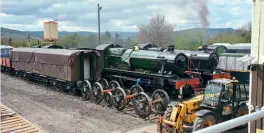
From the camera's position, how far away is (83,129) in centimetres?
1021

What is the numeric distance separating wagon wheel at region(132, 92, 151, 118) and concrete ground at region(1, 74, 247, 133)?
0.26 metres

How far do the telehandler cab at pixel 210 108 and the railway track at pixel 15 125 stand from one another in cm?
420

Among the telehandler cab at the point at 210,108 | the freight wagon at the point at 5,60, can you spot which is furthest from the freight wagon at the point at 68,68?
the freight wagon at the point at 5,60

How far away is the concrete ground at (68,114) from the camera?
10.3m

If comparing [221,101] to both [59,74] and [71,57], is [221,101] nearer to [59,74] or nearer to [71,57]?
[71,57]

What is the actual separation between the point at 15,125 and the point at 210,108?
6.57 metres

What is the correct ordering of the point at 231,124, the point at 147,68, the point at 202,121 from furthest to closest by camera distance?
1. the point at 147,68
2. the point at 202,121
3. the point at 231,124

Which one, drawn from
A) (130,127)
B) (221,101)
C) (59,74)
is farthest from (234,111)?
(59,74)

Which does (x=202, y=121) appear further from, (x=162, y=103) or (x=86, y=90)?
(x=86, y=90)

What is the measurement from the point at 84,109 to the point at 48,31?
24.6 metres

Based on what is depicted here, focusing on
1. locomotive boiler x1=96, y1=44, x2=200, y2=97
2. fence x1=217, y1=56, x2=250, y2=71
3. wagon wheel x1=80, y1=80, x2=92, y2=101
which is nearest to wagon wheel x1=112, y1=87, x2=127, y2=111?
wagon wheel x1=80, y1=80, x2=92, y2=101

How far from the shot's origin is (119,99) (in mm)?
12672

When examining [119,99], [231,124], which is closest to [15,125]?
[119,99]

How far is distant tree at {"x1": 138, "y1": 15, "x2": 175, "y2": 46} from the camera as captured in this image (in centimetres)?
5097
